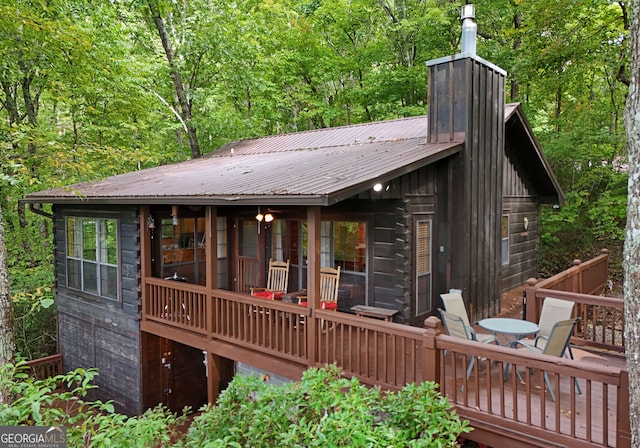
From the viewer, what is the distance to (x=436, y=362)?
14.4 feet

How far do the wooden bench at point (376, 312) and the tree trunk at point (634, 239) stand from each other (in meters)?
3.82

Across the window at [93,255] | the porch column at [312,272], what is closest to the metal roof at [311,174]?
the porch column at [312,272]

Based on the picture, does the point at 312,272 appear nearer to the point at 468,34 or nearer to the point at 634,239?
the point at 634,239

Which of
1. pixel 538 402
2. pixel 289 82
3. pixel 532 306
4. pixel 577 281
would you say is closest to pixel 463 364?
pixel 538 402

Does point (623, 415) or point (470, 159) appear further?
point (470, 159)

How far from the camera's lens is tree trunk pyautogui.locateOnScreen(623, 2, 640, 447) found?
285 centimetres

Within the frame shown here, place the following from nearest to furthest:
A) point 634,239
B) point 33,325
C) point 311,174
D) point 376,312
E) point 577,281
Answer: point 634,239, point 311,174, point 376,312, point 577,281, point 33,325

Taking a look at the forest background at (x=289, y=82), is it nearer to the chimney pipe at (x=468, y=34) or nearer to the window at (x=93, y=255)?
the window at (x=93, y=255)

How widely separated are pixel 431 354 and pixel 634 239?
7.20ft

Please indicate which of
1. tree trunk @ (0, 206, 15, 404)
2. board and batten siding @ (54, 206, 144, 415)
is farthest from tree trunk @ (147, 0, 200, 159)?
tree trunk @ (0, 206, 15, 404)

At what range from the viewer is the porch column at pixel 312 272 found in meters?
5.18

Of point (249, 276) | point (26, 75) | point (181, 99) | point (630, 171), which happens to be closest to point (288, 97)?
point (181, 99)

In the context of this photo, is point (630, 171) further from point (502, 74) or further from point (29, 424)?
point (502, 74)

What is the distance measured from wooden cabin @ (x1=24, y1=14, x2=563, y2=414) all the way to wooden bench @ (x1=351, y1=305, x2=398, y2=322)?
254 mm
